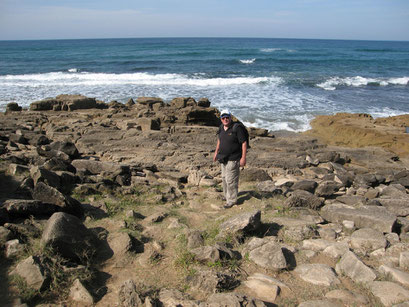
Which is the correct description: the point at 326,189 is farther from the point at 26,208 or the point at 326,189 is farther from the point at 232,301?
the point at 26,208

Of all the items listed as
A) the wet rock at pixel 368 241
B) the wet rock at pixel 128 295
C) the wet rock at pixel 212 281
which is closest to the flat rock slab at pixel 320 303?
the wet rock at pixel 212 281

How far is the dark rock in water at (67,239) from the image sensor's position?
361 cm

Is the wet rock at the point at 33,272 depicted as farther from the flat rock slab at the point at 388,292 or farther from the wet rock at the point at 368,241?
the wet rock at the point at 368,241

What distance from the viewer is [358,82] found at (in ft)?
93.4

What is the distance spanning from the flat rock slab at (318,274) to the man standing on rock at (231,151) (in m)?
2.01

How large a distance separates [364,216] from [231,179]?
85.8 inches

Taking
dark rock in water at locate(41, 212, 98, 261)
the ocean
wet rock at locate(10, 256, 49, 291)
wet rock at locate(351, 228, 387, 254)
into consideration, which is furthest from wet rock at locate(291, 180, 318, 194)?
the ocean

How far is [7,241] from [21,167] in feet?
9.21

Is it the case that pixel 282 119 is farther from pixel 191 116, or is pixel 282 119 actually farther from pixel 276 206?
pixel 276 206

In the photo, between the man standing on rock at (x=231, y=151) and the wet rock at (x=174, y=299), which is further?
the man standing on rock at (x=231, y=151)

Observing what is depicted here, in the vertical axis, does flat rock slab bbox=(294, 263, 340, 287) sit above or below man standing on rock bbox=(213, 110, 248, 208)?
below

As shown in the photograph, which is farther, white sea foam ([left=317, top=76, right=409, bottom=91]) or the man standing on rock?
white sea foam ([left=317, top=76, right=409, bottom=91])

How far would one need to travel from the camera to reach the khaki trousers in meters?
5.54

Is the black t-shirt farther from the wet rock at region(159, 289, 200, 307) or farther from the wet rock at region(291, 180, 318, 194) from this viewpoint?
the wet rock at region(159, 289, 200, 307)
